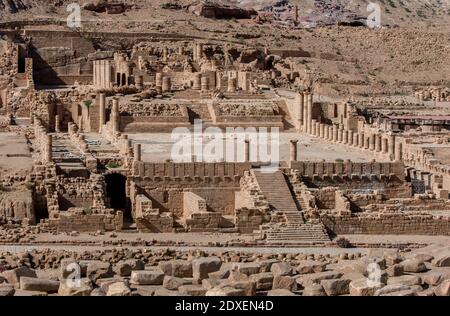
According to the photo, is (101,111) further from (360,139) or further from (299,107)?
(360,139)

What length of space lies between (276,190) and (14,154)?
1020 centimetres

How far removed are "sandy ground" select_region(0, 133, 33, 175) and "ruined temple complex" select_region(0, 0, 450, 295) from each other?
8 centimetres

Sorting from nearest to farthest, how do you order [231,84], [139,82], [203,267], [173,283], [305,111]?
[173,283] < [203,267] < [305,111] < [139,82] < [231,84]

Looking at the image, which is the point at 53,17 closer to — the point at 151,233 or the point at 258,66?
the point at 258,66

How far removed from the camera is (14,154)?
51406mm

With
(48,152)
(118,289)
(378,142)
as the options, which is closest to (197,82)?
(378,142)

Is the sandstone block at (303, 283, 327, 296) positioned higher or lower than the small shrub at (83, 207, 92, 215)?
higher

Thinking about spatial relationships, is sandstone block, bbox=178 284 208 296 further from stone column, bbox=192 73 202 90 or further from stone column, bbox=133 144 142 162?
stone column, bbox=192 73 202 90

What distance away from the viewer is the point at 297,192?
1842 inches

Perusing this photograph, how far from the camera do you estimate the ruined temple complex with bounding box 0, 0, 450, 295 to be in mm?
43375

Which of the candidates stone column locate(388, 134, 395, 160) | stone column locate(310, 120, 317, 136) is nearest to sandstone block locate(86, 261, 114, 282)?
stone column locate(388, 134, 395, 160)

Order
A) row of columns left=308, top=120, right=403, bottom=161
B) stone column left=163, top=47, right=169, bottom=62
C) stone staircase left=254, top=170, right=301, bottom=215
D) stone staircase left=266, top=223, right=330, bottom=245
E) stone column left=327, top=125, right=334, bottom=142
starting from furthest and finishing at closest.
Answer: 1. stone column left=163, top=47, right=169, bottom=62
2. stone column left=327, top=125, right=334, bottom=142
3. row of columns left=308, top=120, right=403, bottom=161
4. stone staircase left=254, top=170, right=301, bottom=215
5. stone staircase left=266, top=223, right=330, bottom=245
